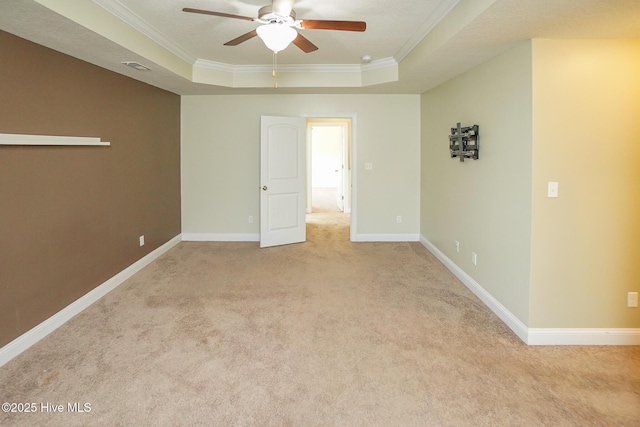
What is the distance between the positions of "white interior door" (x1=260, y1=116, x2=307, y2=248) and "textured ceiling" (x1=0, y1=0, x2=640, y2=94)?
1.04 m

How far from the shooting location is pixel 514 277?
122 inches

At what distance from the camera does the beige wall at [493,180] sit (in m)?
2.96

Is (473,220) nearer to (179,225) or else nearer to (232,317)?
(232,317)

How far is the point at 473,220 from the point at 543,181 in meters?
1.17

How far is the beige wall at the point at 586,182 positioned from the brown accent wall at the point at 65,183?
3.60 meters

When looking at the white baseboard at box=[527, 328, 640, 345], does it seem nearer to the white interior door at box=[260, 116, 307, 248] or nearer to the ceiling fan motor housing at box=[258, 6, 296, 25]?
the ceiling fan motor housing at box=[258, 6, 296, 25]

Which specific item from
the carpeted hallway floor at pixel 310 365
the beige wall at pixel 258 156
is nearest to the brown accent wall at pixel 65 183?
the carpeted hallway floor at pixel 310 365

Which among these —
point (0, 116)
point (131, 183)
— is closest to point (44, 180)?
point (0, 116)

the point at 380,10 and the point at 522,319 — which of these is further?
the point at 380,10

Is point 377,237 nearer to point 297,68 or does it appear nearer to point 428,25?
point 297,68

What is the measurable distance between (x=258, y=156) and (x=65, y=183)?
10.3ft

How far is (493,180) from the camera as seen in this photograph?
3473 mm

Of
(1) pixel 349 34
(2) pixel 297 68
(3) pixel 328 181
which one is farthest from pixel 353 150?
(3) pixel 328 181

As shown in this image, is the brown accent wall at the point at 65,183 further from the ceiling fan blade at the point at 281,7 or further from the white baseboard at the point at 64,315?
the ceiling fan blade at the point at 281,7
